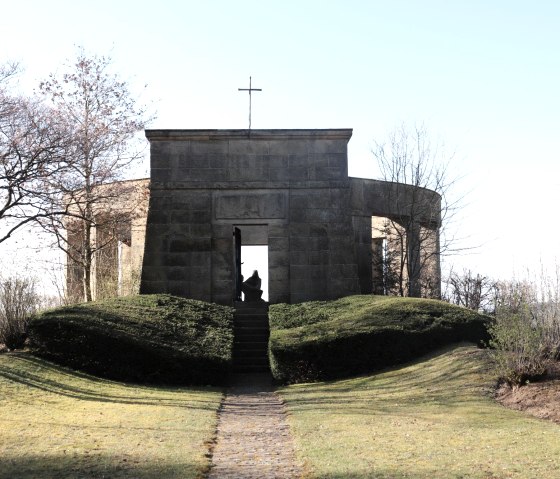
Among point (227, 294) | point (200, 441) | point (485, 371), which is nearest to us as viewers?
point (200, 441)

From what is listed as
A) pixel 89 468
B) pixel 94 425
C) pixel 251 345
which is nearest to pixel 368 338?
pixel 251 345

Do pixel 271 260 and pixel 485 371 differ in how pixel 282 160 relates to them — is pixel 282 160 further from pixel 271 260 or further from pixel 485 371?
pixel 485 371

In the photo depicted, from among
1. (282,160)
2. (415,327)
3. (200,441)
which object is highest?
(282,160)

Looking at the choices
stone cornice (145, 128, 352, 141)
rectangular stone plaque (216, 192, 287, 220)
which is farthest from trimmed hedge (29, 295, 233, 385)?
stone cornice (145, 128, 352, 141)

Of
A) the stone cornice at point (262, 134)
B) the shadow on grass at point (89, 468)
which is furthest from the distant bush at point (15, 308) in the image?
the shadow on grass at point (89, 468)

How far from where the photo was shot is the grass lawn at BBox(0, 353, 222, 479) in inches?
298

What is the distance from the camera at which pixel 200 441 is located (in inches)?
359

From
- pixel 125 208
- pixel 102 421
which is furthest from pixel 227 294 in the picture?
pixel 102 421

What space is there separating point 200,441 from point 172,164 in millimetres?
13927

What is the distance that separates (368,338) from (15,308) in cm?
765

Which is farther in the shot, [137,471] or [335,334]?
[335,334]

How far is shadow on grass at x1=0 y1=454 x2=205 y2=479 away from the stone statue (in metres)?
16.5

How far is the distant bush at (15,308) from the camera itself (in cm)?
1561

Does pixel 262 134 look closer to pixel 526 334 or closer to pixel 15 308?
pixel 15 308
